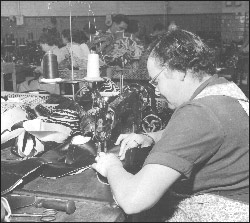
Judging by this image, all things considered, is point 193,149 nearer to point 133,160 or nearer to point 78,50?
point 133,160

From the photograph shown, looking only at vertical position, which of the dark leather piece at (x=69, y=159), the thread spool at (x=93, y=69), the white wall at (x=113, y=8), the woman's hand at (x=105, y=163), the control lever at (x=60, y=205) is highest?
the white wall at (x=113, y=8)

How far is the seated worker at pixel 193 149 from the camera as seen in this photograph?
1.29 m

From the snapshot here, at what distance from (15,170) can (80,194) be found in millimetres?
317

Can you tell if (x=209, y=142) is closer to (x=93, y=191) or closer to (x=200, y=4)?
(x=93, y=191)

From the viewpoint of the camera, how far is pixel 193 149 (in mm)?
1323

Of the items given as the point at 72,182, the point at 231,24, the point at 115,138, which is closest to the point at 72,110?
the point at 115,138

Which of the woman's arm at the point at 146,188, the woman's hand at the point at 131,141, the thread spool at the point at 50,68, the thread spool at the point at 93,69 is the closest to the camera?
the woman's arm at the point at 146,188

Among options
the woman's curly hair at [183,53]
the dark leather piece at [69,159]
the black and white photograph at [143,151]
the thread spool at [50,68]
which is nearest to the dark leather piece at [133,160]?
the black and white photograph at [143,151]

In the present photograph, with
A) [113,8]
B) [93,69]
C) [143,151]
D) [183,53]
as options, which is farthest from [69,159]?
[113,8]

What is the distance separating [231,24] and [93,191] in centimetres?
1045

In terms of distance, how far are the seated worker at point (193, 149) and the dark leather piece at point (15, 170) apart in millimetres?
283

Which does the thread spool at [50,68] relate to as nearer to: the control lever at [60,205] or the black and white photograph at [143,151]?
the black and white photograph at [143,151]

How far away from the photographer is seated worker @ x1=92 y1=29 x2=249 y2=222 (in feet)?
4.25

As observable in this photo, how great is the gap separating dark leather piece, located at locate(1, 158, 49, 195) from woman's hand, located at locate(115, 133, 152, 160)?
0.37 meters
